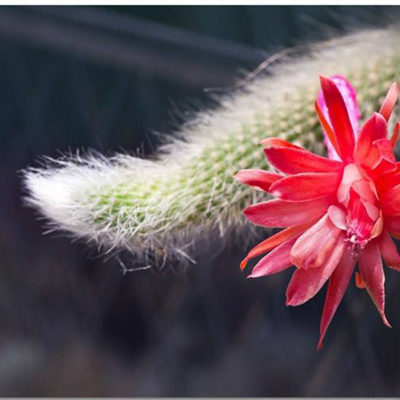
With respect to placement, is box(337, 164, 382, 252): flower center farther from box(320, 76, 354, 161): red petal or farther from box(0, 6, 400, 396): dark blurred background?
box(0, 6, 400, 396): dark blurred background

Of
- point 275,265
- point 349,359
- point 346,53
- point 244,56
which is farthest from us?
point 349,359

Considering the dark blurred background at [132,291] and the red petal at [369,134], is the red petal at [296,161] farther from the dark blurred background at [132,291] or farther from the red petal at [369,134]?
the dark blurred background at [132,291]

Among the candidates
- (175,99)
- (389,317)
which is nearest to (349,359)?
(389,317)

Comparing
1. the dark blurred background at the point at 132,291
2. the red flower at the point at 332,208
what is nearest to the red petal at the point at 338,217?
the red flower at the point at 332,208

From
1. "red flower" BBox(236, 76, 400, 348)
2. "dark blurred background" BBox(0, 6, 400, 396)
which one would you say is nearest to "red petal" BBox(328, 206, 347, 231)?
"red flower" BBox(236, 76, 400, 348)

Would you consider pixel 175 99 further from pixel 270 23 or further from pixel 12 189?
pixel 12 189

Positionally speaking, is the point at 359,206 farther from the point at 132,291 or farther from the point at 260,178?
the point at 132,291

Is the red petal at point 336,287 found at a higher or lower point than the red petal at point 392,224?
lower
